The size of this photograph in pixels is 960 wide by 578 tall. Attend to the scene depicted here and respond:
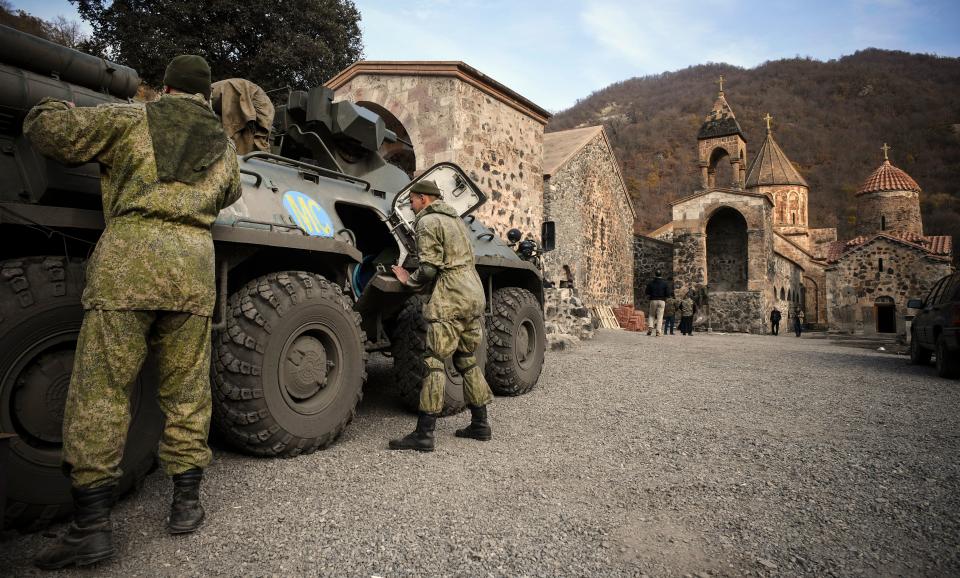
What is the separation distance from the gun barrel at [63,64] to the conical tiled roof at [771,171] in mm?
41443

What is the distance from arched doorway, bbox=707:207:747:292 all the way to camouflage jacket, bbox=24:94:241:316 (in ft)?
86.3

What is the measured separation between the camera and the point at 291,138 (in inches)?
200

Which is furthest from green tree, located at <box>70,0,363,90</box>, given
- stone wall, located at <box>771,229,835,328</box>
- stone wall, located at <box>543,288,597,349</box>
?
stone wall, located at <box>771,229,835,328</box>

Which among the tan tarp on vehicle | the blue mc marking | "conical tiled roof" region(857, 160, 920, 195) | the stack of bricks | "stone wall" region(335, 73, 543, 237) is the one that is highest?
"conical tiled roof" region(857, 160, 920, 195)

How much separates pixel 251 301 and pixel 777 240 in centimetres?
3650

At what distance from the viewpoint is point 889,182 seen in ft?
108

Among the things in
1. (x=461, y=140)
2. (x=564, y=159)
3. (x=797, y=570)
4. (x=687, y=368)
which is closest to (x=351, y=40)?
(x=564, y=159)

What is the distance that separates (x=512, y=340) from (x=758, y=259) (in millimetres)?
20943

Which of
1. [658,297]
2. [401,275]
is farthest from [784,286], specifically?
[401,275]

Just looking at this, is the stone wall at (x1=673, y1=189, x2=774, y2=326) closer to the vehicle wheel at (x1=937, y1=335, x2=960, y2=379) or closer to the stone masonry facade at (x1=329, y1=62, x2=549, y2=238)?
the stone masonry facade at (x1=329, y1=62, x2=549, y2=238)

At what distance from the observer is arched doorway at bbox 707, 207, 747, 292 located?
26328 millimetres

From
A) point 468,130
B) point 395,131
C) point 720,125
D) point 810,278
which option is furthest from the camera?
point 810,278

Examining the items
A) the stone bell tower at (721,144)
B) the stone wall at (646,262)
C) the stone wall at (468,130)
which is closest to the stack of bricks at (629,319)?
the stone wall at (646,262)

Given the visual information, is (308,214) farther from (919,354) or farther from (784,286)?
(784,286)
